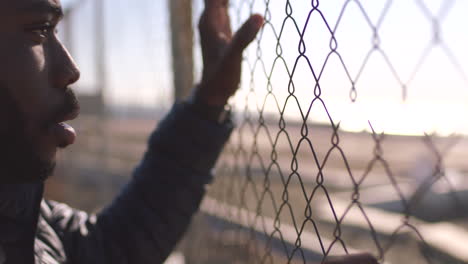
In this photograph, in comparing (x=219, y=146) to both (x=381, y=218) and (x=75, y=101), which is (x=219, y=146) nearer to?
(x=75, y=101)

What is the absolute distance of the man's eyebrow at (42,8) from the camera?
1.06 metres

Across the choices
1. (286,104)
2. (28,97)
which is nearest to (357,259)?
(286,104)

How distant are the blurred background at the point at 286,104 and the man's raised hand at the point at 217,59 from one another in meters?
0.07

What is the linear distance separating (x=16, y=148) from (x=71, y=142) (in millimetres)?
121

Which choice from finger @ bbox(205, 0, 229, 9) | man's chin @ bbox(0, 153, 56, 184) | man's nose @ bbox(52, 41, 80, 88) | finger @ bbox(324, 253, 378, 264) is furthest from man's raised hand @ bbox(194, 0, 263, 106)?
finger @ bbox(324, 253, 378, 264)

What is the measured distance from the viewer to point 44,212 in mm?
1394

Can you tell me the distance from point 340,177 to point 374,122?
9439 millimetres

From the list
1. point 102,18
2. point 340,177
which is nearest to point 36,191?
point 102,18

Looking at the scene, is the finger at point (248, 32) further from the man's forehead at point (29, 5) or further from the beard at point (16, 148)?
the beard at point (16, 148)

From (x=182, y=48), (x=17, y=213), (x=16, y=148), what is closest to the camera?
(x=16, y=148)

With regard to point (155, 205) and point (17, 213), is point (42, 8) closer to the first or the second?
point (17, 213)

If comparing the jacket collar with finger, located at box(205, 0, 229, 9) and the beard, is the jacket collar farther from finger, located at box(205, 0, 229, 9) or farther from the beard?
finger, located at box(205, 0, 229, 9)

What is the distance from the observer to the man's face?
1.04 m

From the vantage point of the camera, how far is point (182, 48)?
2209 millimetres
